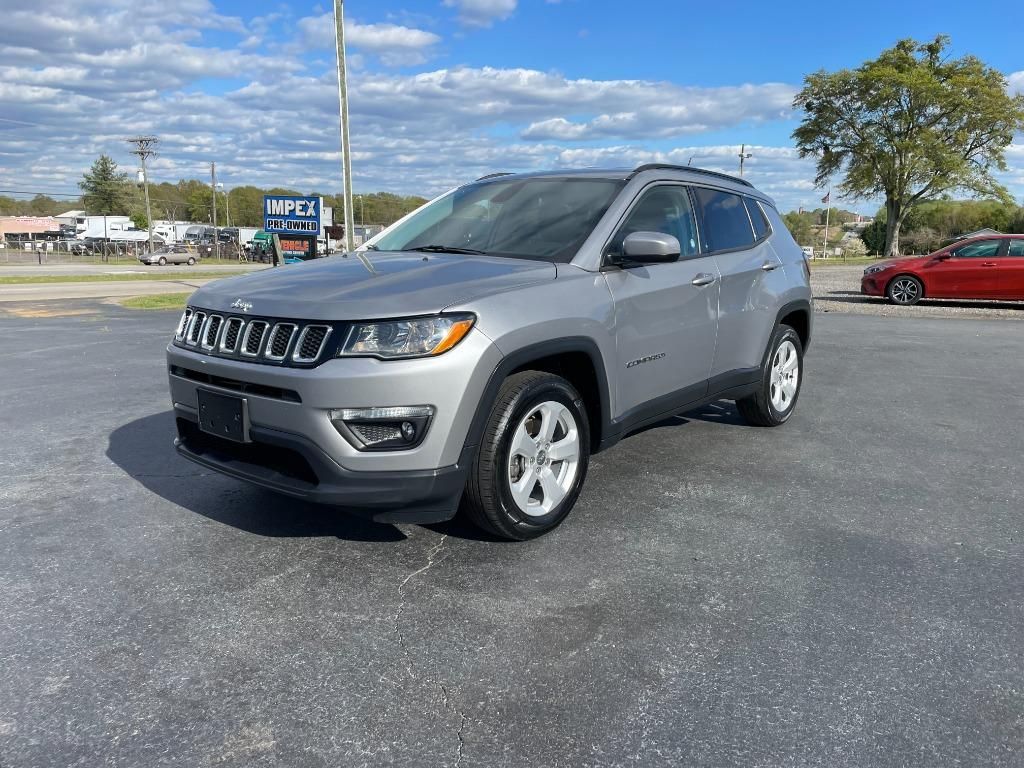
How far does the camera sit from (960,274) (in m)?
16.2

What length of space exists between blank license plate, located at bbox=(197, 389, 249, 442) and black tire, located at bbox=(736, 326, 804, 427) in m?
3.64

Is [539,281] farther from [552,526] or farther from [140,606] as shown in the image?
[140,606]

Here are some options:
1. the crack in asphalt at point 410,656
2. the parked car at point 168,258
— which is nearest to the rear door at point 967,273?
the crack in asphalt at point 410,656

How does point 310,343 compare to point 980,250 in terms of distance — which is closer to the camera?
point 310,343

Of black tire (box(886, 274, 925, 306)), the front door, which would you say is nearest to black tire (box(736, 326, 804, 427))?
the front door

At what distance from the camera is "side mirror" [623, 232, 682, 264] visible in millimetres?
3865

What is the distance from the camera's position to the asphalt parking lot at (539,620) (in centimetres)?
234

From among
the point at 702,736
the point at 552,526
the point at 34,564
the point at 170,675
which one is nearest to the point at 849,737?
the point at 702,736

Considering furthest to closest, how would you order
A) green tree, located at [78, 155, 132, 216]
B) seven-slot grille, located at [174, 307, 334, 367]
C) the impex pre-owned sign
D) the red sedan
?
green tree, located at [78, 155, 132, 216]
the impex pre-owned sign
the red sedan
seven-slot grille, located at [174, 307, 334, 367]

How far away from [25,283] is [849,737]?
2979cm

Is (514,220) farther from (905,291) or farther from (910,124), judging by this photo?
(910,124)

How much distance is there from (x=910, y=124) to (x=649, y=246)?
49187 millimetres

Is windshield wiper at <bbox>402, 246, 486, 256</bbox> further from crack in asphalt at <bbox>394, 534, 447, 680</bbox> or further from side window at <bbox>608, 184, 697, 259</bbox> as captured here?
crack in asphalt at <bbox>394, 534, 447, 680</bbox>

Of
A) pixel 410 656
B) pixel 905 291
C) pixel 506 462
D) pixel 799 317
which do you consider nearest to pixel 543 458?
pixel 506 462
